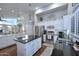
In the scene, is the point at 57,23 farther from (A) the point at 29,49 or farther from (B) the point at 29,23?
(A) the point at 29,49

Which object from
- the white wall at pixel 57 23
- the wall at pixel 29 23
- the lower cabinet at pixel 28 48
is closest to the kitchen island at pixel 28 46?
the lower cabinet at pixel 28 48

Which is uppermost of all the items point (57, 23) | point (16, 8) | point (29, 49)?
point (16, 8)

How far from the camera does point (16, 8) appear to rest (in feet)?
8.18

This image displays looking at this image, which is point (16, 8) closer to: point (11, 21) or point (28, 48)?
point (11, 21)

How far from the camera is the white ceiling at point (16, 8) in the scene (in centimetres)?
245

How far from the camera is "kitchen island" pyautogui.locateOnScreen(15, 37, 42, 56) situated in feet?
8.00

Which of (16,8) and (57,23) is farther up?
(16,8)

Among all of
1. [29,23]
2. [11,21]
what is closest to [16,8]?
[11,21]

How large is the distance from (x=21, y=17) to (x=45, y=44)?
731 millimetres

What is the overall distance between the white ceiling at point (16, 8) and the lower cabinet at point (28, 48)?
61 centimetres

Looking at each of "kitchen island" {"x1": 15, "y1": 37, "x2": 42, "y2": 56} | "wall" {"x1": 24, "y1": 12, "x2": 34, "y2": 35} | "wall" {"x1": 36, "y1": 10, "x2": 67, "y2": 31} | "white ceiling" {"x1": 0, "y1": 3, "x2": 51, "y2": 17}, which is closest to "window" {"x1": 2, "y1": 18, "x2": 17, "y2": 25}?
"white ceiling" {"x1": 0, "y1": 3, "x2": 51, "y2": 17}

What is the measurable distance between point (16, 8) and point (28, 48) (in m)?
0.82

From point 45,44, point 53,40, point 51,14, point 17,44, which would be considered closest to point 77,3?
point 51,14

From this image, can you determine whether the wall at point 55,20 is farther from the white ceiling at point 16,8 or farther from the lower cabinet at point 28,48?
the lower cabinet at point 28,48
